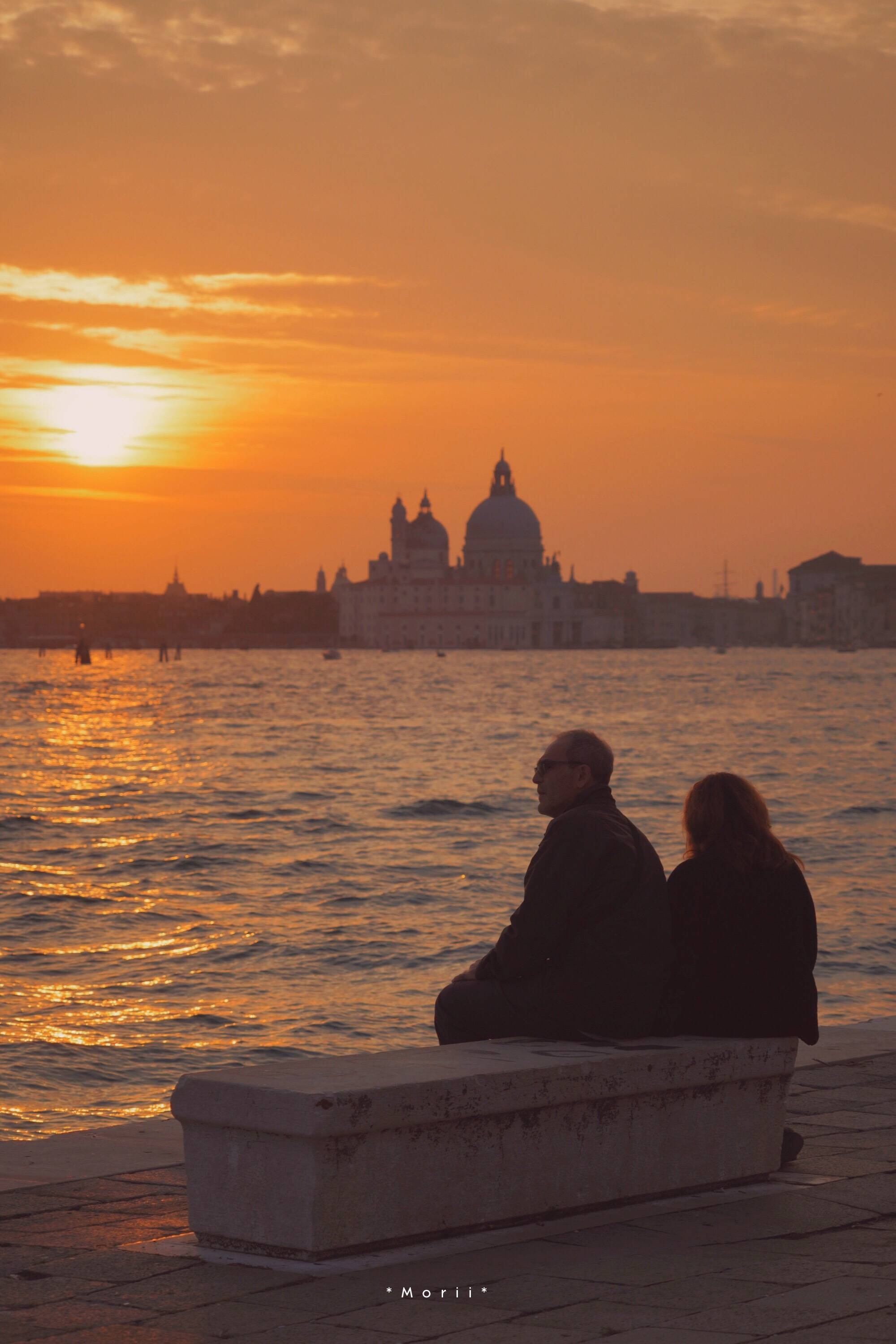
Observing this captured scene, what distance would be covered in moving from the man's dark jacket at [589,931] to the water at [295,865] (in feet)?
11.8

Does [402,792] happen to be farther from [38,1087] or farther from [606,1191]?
[606,1191]

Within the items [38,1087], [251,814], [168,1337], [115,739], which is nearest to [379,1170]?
[168,1337]

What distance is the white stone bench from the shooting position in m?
3.32

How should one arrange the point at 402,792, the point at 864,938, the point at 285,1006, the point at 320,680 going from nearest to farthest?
the point at 285,1006
the point at 864,938
the point at 402,792
the point at 320,680

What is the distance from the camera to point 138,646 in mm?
166125

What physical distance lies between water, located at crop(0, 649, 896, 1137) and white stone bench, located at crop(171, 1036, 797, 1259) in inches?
146

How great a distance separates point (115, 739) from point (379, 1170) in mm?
34090

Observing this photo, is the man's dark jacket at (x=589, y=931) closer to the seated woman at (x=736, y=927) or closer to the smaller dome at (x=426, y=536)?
the seated woman at (x=736, y=927)

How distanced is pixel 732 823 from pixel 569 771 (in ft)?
1.35

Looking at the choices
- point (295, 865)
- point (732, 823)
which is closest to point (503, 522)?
point (295, 865)

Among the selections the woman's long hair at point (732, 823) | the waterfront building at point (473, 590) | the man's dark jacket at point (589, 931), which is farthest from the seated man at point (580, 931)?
the waterfront building at point (473, 590)

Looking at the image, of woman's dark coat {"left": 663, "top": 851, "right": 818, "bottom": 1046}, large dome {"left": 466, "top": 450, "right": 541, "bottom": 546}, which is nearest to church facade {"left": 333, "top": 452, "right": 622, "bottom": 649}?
large dome {"left": 466, "top": 450, "right": 541, "bottom": 546}

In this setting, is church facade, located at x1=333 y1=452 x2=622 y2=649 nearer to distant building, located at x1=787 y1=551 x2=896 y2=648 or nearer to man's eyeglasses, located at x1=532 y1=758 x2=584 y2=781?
distant building, located at x1=787 y1=551 x2=896 y2=648

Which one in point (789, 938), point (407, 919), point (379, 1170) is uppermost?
point (789, 938)
